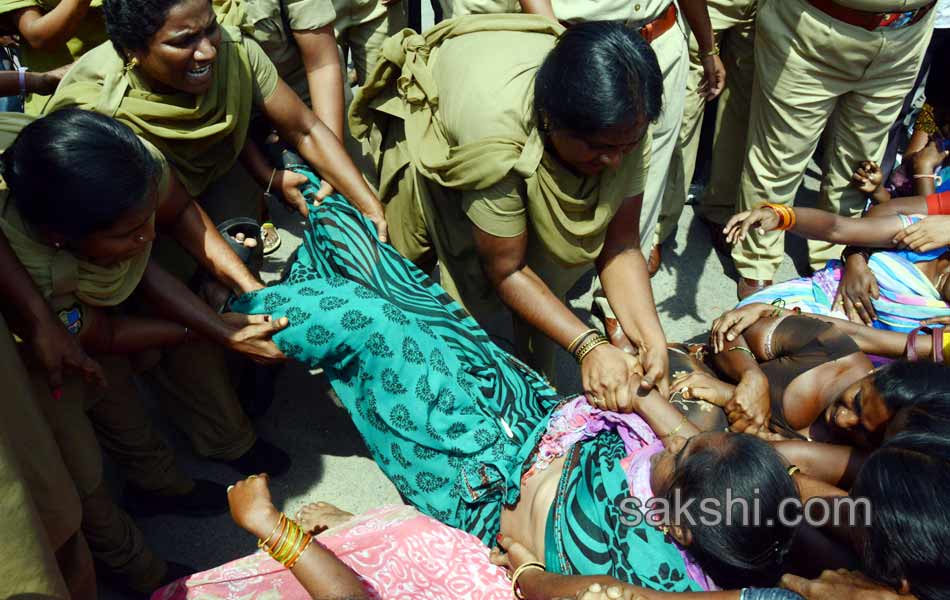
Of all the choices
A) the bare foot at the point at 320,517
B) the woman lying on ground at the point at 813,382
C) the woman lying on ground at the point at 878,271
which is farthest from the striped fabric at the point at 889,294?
the bare foot at the point at 320,517

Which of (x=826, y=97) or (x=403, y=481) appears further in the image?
(x=826, y=97)

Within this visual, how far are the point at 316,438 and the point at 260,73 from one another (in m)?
1.37

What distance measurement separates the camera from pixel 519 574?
204cm

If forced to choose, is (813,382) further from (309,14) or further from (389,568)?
(309,14)

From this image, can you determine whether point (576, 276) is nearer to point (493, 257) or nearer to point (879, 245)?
point (493, 257)

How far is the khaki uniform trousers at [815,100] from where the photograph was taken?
3.48 metres

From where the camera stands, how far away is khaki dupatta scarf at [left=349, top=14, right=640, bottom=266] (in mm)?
2332

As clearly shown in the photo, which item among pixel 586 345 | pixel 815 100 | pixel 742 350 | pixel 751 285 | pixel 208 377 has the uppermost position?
pixel 815 100

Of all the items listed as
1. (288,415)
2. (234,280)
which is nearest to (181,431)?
(288,415)

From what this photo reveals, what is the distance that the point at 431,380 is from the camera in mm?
2260

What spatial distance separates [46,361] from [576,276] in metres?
1.76

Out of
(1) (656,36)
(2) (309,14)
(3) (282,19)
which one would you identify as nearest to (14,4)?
(3) (282,19)

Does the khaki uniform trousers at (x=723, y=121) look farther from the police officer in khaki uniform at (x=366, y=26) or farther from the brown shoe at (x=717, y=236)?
the police officer in khaki uniform at (x=366, y=26)

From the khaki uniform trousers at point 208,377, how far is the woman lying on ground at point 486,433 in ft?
1.30
